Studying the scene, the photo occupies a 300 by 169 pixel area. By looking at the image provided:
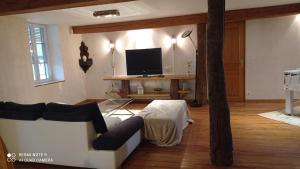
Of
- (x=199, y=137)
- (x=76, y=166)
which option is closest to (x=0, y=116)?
(x=76, y=166)

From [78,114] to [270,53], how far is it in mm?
5189

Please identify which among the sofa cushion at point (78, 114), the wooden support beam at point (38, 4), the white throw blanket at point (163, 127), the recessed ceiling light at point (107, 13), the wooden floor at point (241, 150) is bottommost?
the wooden floor at point (241, 150)

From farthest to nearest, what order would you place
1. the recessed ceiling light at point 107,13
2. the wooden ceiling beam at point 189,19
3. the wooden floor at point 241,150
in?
the wooden ceiling beam at point 189,19 < the recessed ceiling light at point 107,13 < the wooden floor at point 241,150

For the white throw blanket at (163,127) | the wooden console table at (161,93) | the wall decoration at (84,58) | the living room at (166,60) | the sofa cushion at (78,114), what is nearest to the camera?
the sofa cushion at (78,114)

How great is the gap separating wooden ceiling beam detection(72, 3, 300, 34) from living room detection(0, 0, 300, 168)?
0.9 inches

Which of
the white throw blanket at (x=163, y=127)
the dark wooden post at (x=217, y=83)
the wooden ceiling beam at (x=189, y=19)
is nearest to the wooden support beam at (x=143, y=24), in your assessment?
the wooden ceiling beam at (x=189, y=19)

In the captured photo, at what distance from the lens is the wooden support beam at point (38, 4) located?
10.6ft

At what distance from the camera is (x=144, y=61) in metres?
6.64

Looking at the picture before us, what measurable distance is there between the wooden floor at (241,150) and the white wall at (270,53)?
1.71m

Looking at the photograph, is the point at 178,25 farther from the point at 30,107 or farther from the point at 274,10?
the point at 30,107

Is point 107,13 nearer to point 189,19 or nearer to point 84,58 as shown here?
point 189,19

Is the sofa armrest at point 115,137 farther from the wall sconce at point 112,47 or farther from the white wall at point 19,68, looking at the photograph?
the wall sconce at point 112,47

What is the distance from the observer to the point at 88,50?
24.0 ft

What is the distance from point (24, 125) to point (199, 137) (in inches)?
104
